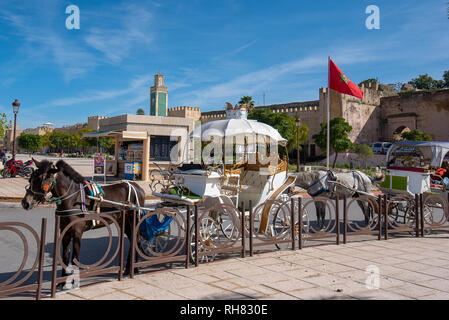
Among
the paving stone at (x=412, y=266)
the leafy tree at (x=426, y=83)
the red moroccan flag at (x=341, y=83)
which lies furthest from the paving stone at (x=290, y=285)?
the leafy tree at (x=426, y=83)

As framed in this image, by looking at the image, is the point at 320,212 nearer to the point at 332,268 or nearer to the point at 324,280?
the point at 332,268

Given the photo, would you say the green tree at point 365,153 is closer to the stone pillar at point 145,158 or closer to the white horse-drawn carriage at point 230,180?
the stone pillar at point 145,158

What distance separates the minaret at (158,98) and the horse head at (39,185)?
237 ft

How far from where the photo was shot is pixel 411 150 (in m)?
11.8

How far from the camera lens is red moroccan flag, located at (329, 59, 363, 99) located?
13745mm

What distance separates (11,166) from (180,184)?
56.8 feet

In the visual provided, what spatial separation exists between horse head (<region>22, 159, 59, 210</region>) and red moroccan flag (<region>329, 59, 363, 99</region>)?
1158cm

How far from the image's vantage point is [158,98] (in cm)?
7631

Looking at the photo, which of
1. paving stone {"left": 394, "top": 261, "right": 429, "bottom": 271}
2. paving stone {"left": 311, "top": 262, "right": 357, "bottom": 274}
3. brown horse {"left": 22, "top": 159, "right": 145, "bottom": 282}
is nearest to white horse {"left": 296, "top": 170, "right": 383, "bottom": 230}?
paving stone {"left": 394, "top": 261, "right": 429, "bottom": 271}

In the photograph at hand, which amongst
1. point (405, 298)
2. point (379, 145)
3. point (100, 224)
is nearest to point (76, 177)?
point (100, 224)

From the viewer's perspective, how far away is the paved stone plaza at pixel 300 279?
418 cm

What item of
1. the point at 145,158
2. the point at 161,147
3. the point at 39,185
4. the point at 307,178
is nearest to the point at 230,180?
the point at 307,178

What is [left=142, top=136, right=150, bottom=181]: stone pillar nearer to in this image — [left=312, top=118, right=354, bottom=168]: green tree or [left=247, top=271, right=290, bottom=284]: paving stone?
[left=247, top=271, right=290, bottom=284]: paving stone

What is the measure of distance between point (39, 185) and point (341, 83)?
12085mm
